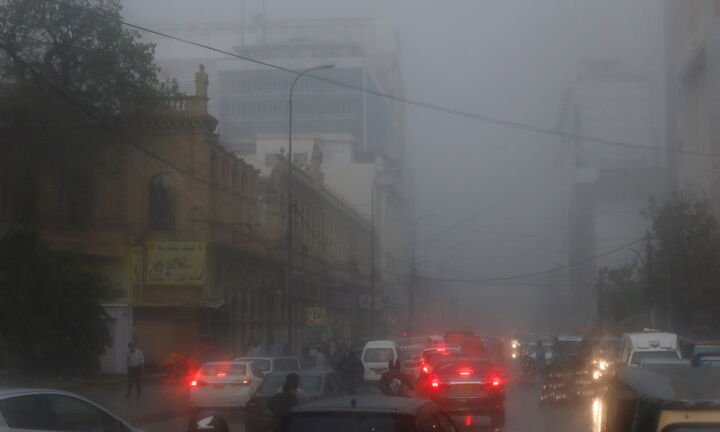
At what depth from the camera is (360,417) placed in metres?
8.34

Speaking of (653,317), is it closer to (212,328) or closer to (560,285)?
(212,328)

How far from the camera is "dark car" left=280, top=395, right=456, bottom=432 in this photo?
8.28 metres

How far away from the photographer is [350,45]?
134250 mm

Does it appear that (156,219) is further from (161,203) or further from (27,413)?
(27,413)

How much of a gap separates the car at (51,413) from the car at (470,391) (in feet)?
37.2

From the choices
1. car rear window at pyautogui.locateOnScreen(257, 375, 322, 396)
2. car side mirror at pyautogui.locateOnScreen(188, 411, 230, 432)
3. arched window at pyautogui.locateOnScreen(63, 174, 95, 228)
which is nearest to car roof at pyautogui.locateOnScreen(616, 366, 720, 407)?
car side mirror at pyautogui.locateOnScreen(188, 411, 230, 432)

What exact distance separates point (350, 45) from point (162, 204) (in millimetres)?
88529

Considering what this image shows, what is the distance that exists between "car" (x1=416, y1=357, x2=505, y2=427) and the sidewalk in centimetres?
742

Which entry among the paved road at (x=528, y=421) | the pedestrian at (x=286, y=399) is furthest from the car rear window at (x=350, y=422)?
the paved road at (x=528, y=421)

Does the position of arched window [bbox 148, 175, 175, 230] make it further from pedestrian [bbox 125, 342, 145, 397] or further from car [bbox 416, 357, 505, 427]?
car [bbox 416, 357, 505, 427]

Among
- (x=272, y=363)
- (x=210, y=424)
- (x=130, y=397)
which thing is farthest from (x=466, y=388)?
(x=210, y=424)

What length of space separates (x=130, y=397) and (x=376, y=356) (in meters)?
8.93

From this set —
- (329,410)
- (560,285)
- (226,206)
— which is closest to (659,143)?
(560,285)

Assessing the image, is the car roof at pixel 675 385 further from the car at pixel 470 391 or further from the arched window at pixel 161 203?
the arched window at pixel 161 203
